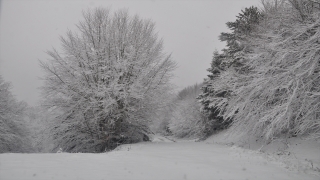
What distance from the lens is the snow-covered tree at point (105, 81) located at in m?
11.8

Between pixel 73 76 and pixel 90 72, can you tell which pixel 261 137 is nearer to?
pixel 90 72

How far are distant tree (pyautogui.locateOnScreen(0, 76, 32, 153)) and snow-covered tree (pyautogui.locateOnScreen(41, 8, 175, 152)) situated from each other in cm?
1035

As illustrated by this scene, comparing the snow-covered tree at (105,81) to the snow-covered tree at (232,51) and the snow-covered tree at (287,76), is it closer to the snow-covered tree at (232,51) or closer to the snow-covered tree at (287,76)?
the snow-covered tree at (232,51)

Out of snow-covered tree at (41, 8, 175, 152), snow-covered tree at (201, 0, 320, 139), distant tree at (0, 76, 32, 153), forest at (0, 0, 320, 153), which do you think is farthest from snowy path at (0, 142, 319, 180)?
distant tree at (0, 76, 32, 153)

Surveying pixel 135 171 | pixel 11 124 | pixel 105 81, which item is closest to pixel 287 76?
pixel 135 171

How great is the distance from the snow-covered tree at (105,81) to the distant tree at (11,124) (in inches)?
408

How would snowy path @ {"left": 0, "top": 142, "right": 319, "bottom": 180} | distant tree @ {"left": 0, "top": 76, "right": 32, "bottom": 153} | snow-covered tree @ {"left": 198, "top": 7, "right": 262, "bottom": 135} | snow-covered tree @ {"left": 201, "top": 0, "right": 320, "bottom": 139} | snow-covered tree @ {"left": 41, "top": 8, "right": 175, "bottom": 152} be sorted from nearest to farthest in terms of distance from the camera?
snowy path @ {"left": 0, "top": 142, "right": 319, "bottom": 180} < snow-covered tree @ {"left": 201, "top": 0, "right": 320, "bottom": 139} < snow-covered tree @ {"left": 41, "top": 8, "right": 175, "bottom": 152} < snow-covered tree @ {"left": 198, "top": 7, "right": 262, "bottom": 135} < distant tree @ {"left": 0, "top": 76, "right": 32, "bottom": 153}

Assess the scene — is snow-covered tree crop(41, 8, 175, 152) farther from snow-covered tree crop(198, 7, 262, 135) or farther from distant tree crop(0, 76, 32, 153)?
distant tree crop(0, 76, 32, 153)

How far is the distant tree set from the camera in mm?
19484

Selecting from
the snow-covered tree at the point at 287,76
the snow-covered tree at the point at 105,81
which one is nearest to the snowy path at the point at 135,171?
the snow-covered tree at the point at 287,76

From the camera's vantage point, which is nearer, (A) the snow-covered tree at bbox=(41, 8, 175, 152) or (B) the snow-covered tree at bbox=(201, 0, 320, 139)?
(B) the snow-covered tree at bbox=(201, 0, 320, 139)

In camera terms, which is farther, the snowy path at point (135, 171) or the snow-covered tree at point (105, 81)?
the snow-covered tree at point (105, 81)

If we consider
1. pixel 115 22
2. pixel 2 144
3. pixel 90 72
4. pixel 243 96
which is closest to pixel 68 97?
pixel 90 72

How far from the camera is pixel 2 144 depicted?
19.6 metres
